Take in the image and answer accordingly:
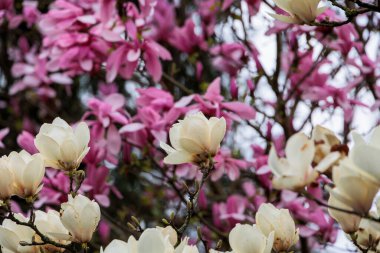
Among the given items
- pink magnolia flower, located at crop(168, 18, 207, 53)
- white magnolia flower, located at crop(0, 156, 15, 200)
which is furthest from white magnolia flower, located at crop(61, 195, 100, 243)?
pink magnolia flower, located at crop(168, 18, 207, 53)

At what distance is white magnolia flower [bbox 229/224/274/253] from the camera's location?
1021mm

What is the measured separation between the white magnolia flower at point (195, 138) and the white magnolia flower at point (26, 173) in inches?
8.3

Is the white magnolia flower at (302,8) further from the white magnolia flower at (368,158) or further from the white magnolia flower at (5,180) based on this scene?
the white magnolia flower at (5,180)

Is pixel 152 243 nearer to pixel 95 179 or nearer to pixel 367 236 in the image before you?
pixel 367 236

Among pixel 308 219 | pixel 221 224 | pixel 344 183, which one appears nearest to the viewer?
pixel 344 183

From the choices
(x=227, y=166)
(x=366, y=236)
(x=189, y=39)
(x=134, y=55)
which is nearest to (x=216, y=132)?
(x=366, y=236)

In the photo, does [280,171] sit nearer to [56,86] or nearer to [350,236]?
[350,236]

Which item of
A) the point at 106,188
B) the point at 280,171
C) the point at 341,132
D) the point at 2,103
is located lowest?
the point at 2,103

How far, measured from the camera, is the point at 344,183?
831mm

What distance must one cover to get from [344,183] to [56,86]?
278 centimetres

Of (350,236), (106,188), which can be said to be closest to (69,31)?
(106,188)

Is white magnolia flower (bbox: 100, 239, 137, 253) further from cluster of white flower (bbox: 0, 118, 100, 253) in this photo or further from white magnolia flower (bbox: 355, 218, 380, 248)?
white magnolia flower (bbox: 355, 218, 380, 248)

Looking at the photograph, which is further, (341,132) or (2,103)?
(2,103)

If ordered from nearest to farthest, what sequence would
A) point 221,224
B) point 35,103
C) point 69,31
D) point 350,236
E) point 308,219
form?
point 350,236
point 308,219
point 69,31
point 221,224
point 35,103
